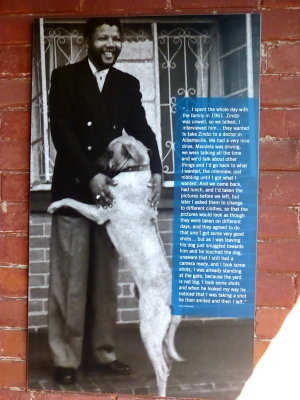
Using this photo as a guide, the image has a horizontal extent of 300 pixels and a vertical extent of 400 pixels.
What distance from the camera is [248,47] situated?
2326 mm

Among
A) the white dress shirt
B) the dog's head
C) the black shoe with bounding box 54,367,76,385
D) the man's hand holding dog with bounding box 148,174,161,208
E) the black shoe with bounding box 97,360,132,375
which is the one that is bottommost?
the black shoe with bounding box 54,367,76,385

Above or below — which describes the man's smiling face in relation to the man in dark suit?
above

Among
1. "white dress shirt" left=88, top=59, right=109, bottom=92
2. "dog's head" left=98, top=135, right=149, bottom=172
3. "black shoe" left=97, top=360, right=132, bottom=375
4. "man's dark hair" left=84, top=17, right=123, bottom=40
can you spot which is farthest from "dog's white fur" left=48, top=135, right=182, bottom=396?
"man's dark hair" left=84, top=17, right=123, bottom=40

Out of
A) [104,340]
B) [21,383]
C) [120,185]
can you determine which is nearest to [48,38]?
[120,185]

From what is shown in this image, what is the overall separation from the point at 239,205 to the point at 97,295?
0.65 m

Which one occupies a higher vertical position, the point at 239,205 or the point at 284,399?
the point at 239,205

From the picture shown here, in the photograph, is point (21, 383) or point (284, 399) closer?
point (284, 399)

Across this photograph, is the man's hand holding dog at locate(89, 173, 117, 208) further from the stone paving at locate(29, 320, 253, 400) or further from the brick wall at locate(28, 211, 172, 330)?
the stone paving at locate(29, 320, 253, 400)

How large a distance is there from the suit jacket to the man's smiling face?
4 centimetres

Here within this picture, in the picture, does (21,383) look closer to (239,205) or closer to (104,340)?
(104,340)

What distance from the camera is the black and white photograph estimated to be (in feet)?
7.77

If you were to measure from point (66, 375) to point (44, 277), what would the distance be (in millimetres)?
396

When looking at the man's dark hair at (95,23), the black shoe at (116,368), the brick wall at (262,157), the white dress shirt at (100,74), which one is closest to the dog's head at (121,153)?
the white dress shirt at (100,74)

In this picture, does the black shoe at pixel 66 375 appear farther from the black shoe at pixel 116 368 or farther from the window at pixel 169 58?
the window at pixel 169 58
